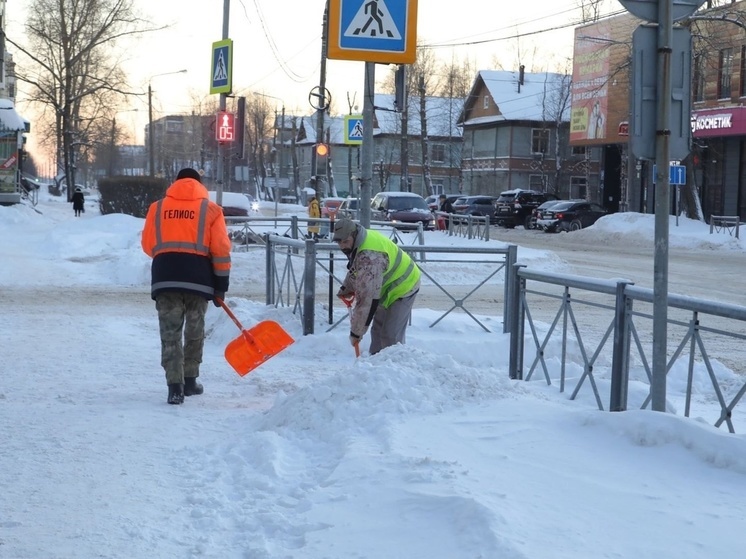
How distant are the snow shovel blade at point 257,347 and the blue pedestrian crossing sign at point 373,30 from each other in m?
2.47

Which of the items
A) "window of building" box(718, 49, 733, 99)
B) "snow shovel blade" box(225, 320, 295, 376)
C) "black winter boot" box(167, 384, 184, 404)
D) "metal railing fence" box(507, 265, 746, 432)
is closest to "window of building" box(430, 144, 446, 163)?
"window of building" box(718, 49, 733, 99)

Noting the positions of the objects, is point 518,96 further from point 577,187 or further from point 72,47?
point 72,47

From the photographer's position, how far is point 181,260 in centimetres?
773

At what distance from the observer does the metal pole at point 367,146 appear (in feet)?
32.7

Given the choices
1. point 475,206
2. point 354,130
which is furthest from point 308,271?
point 475,206

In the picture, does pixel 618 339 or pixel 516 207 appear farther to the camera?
pixel 516 207

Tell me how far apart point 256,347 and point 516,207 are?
42.5 metres

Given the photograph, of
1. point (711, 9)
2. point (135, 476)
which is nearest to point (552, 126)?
point (711, 9)

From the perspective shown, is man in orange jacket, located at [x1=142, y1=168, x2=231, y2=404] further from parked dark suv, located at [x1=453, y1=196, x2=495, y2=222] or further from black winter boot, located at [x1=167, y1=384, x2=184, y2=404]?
parked dark suv, located at [x1=453, y1=196, x2=495, y2=222]

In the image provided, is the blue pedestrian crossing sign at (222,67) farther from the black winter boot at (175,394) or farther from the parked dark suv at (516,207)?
the parked dark suv at (516,207)

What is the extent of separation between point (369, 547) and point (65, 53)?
48827mm

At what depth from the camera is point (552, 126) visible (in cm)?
7050

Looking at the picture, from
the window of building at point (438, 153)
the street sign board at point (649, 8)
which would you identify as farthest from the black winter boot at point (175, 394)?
the window of building at point (438, 153)

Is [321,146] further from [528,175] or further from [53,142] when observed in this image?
[53,142]
